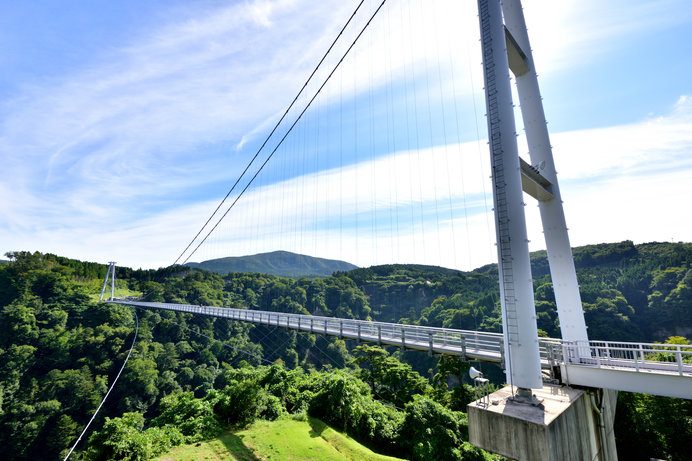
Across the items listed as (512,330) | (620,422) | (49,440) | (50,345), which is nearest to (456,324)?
(620,422)

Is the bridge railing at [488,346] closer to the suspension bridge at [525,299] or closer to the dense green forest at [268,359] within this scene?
the suspension bridge at [525,299]

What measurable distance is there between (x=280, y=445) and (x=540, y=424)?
1101 centimetres

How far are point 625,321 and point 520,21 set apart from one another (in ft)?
195

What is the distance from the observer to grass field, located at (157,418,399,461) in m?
12.0

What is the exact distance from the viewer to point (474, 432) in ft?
27.8

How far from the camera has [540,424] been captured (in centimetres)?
726

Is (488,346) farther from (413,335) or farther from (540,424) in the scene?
(540,424)

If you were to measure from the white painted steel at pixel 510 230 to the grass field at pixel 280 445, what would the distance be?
31.5 ft

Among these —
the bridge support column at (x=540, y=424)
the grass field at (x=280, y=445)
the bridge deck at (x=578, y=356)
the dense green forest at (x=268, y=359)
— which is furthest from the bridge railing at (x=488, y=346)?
the dense green forest at (x=268, y=359)

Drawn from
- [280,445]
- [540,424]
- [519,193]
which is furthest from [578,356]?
[280,445]

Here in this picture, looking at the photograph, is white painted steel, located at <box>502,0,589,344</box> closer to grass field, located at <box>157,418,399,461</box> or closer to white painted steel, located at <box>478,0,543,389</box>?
white painted steel, located at <box>478,0,543,389</box>

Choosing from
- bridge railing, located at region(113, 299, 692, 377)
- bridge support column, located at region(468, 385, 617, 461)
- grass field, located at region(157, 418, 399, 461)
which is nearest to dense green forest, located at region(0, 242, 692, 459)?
grass field, located at region(157, 418, 399, 461)

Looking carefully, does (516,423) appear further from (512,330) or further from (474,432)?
(512,330)

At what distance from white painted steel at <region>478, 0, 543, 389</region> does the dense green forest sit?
9479mm
